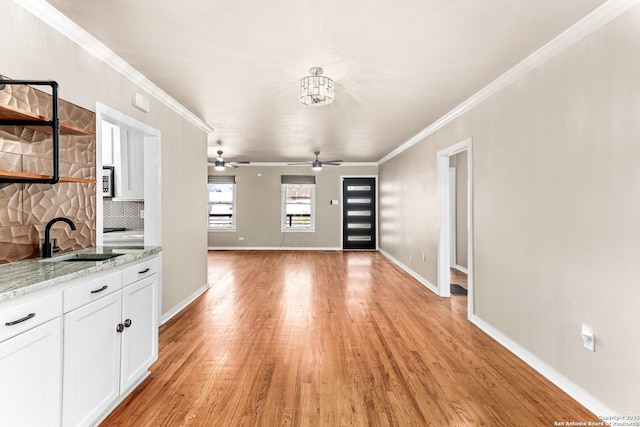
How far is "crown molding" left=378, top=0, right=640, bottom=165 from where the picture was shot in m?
1.83

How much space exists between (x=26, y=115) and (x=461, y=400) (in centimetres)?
304

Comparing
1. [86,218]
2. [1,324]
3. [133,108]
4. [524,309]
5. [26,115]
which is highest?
[133,108]

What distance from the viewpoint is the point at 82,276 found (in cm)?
162

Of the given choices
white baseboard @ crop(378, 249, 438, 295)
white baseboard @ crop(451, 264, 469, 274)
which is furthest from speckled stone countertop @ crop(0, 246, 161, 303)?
white baseboard @ crop(451, 264, 469, 274)

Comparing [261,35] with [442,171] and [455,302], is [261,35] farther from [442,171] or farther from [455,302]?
[455,302]

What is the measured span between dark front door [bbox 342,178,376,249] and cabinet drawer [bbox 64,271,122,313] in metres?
7.32

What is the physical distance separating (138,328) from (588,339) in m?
2.94

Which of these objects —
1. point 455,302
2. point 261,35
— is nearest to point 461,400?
point 455,302

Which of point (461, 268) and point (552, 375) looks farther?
point (461, 268)

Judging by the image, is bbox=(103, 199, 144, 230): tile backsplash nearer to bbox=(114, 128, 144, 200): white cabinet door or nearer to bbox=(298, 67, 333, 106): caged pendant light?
bbox=(114, 128, 144, 200): white cabinet door


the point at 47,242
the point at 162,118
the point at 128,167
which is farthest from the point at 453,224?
the point at 47,242

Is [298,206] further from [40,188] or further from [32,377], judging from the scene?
[32,377]

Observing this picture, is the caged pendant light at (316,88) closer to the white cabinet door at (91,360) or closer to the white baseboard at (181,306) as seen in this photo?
the white cabinet door at (91,360)

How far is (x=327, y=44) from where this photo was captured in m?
2.32
